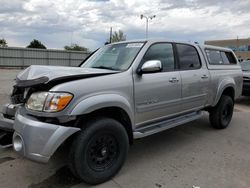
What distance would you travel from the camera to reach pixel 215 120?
5668 millimetres

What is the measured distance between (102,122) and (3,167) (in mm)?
1667

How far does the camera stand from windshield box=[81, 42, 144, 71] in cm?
380

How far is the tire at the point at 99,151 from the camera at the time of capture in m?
2.95

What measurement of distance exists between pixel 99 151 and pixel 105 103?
0.61 meters

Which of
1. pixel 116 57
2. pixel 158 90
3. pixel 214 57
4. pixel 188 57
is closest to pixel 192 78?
pixel 188 57

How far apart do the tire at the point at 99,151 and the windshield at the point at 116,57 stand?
0.93 metres

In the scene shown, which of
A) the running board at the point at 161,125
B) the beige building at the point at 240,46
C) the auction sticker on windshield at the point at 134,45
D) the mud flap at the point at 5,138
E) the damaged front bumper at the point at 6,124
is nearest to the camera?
the damaged front bumper at the point at 6,124

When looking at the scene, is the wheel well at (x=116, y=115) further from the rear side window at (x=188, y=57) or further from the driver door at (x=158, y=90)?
the rear side window at (x=188, y=57)

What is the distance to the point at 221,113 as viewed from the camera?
5.67 meters

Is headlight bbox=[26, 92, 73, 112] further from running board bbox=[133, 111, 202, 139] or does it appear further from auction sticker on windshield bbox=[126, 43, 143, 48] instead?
auction sticker on windshield bbox=[126, 43, 143, 48]

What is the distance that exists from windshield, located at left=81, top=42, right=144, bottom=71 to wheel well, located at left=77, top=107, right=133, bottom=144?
0.62m

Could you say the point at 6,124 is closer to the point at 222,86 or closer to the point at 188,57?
the point at 188,57

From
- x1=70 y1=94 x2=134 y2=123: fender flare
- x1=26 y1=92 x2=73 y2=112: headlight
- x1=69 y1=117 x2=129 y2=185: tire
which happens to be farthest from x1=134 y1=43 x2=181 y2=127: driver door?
x1=26 y1=92 x2=73 y2=112: headlight

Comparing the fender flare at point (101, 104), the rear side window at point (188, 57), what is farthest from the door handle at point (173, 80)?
the fender flare at point (101, 104)
